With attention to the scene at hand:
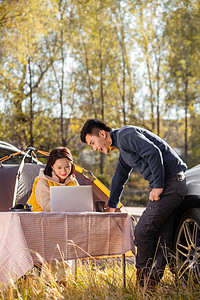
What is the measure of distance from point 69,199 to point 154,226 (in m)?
0.72

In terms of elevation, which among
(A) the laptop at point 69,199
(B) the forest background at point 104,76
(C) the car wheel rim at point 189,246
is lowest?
(C) the car wheel rim at point 189,246

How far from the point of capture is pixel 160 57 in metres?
14.9

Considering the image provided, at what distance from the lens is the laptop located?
11.9ft

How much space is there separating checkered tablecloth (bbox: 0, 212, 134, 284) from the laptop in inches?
8.4

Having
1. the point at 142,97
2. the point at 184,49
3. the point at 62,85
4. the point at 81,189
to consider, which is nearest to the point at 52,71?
the point at 62,85

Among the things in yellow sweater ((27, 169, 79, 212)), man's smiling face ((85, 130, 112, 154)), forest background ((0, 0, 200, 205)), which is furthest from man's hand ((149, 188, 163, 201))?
forest background ((0, 0, 200, 205))

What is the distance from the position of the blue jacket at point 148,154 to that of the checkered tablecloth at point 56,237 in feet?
1.42

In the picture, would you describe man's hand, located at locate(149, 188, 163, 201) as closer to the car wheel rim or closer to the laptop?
the car wheel rim

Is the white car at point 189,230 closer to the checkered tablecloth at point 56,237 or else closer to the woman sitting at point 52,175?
the checkered tablecloth at point 56,237

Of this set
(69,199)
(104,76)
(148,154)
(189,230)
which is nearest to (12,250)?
(69,199)

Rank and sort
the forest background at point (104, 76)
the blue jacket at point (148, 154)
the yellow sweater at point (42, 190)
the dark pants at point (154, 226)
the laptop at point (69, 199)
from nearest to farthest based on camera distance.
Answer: the blue jacket at point (148, 154)
the dark pants at point (154, 226)
the laptop at point (69, 199)
the yellow sweater at point (42, 190)
the forest background at point (104, 76)

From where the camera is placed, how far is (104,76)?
1509cm

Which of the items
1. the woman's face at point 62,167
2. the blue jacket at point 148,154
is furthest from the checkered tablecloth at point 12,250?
the woman's face at point 62,167

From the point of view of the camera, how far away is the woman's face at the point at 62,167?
4414 millimetres
